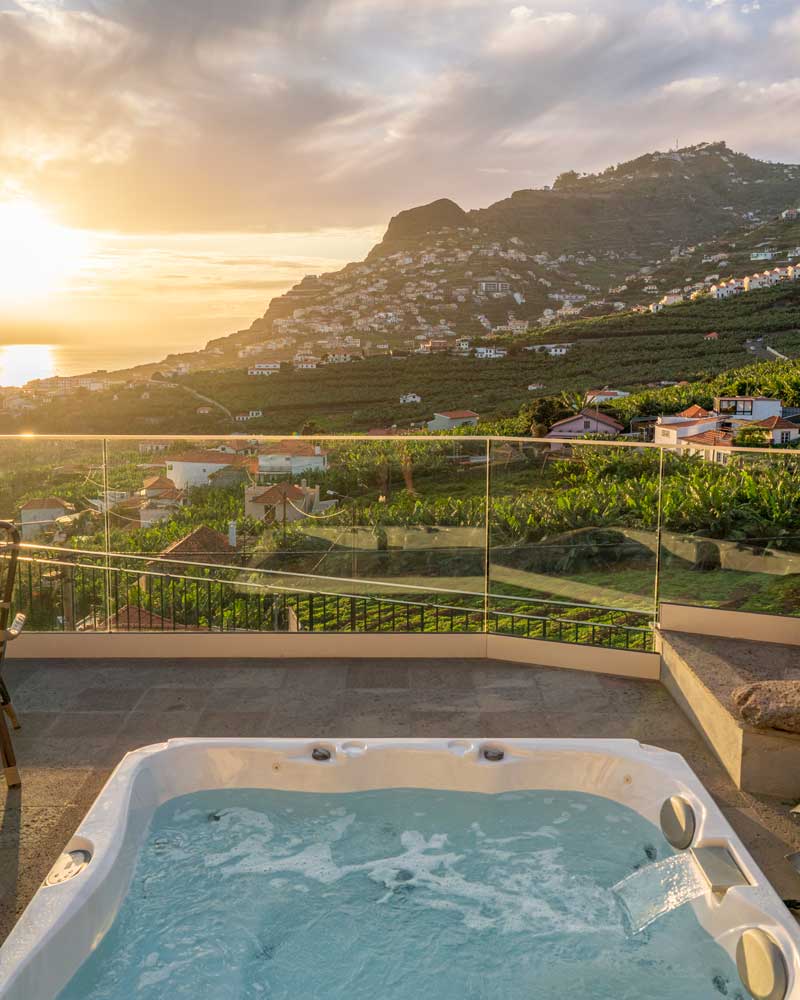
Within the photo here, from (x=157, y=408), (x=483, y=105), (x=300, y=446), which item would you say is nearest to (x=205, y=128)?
(x=157, y=408)

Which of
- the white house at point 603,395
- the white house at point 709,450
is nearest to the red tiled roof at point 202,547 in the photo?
the white house at point 709,450

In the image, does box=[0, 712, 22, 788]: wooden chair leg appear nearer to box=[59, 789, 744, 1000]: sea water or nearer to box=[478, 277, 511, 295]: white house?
box=[59, 789, 744, 1000]: sea water

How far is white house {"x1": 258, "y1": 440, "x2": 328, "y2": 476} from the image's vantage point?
4.20 meters

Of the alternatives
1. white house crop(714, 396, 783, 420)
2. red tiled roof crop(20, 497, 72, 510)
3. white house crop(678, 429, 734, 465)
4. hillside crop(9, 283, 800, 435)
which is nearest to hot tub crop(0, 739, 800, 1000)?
white house crop(678, 429, 734, 465)

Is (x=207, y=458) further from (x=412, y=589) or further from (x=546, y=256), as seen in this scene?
(x=546, y=256)

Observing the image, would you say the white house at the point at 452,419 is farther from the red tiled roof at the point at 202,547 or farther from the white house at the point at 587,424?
the red tiled roof at the point at 202,547

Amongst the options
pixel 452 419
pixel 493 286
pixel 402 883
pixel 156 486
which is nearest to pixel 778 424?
pixel 452 419

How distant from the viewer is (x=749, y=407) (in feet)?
95.7

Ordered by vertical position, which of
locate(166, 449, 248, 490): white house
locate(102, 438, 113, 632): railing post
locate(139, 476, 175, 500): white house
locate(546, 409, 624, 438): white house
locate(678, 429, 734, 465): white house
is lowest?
locate(546, 409, 624, 438): white house

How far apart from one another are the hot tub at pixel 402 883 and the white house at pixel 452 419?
2867cm

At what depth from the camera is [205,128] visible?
2205cm

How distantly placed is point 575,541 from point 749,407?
27.6 meters

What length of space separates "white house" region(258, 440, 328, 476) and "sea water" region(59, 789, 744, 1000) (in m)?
1.75

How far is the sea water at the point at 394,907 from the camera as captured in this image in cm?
218
